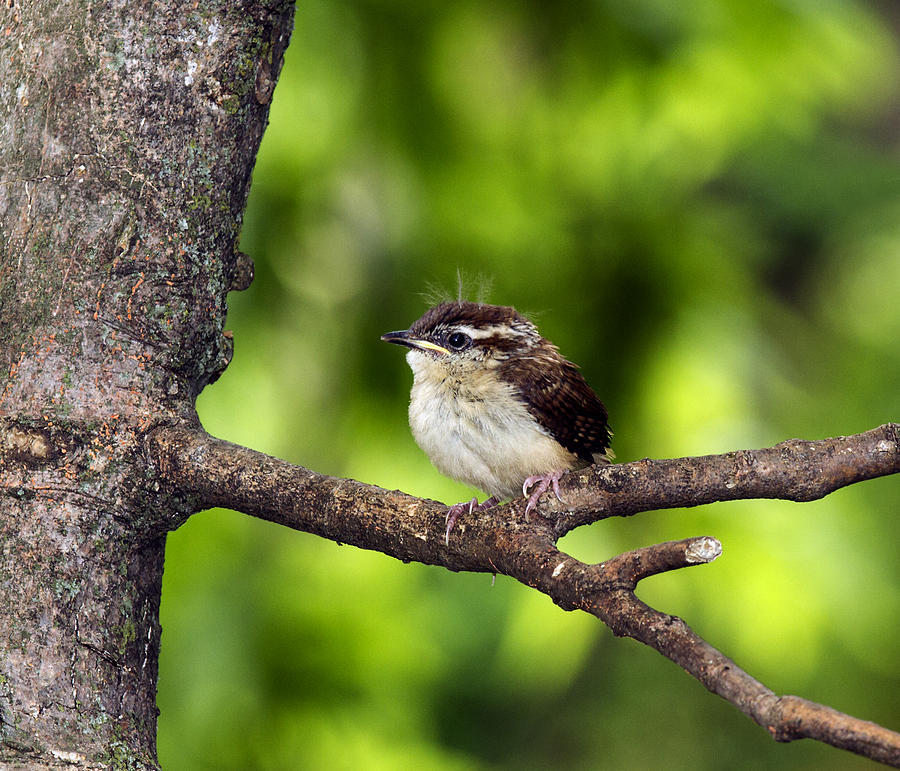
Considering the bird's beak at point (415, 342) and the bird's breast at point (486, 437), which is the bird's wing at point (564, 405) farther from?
the bird's beak at point (415, 342)

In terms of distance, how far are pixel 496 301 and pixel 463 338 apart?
1.50 meters

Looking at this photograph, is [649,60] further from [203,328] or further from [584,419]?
[203,328]

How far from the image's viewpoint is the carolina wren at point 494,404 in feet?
10.8

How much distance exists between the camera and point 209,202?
2506mm

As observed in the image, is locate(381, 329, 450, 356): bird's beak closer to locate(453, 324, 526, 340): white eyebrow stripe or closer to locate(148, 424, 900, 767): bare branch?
locate(453, 324, 526, 340): white eyebrow stripe

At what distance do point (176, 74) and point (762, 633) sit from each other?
12.1 ft

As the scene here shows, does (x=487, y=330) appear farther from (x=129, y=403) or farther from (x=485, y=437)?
(x=129, y=403)

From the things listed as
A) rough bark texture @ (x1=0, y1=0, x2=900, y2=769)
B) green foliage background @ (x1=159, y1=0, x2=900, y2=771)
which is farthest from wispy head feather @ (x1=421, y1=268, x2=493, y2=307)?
rough bark texture @ (x1=0, y1=0, x2=900, y2=769)

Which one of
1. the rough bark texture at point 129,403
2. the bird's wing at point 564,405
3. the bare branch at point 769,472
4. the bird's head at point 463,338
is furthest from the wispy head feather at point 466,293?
the bare branch at point 769,472

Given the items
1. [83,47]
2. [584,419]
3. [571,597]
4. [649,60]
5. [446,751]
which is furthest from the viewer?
[446,751]

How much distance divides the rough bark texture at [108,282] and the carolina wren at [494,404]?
98cm

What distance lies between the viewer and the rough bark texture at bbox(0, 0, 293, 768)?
2.30 meters

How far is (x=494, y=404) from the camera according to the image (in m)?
3.34

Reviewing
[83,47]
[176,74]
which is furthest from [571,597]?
[83,47]
